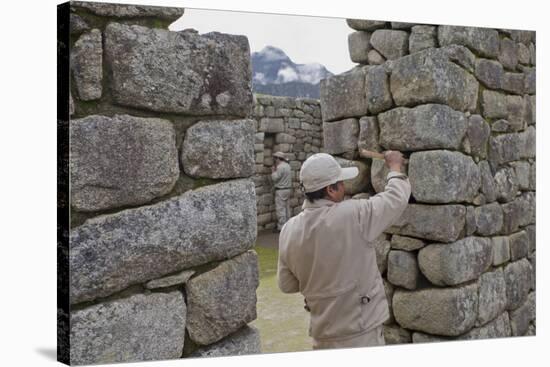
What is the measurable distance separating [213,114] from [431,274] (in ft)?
6.61

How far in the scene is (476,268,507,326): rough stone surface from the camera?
392 cm

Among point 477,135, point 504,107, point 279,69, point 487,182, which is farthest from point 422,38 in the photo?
point 487,182

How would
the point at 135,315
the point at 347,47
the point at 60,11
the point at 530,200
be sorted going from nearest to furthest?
the point at 135,315
the point at 60,11
the point at 347,47
the point at 530,200

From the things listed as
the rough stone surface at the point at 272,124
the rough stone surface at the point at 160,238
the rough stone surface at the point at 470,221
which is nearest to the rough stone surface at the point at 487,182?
the rough stone surface at the point at 470,221

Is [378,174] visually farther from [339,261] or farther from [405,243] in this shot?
[339,261]

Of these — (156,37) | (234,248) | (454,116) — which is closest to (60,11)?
(156,37)

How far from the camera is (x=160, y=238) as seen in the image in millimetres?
2211

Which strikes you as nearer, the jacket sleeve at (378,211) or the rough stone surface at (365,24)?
the jacket sleeve at (378,211)

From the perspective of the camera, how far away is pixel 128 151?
218 centimetres

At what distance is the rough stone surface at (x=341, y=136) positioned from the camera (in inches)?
155

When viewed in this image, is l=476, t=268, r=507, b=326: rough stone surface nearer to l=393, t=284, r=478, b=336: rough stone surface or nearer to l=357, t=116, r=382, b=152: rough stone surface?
l=393, t=284, r=478, b=336: rough stone surface

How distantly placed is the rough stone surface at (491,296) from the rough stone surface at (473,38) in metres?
1.51

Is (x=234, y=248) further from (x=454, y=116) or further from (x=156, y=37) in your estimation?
(x=454, y=116)

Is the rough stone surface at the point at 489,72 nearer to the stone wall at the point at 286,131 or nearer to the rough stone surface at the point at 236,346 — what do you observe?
the rough stone surface at the point at 236,346
